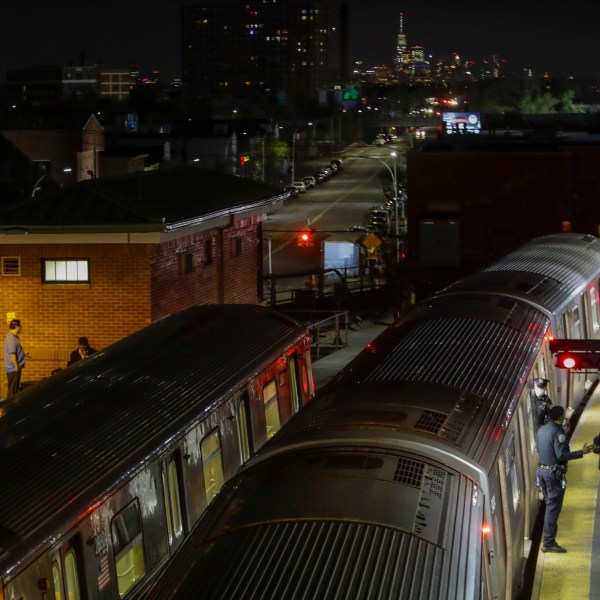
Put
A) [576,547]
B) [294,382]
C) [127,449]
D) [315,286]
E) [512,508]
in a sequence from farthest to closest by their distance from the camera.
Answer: [315,286]
[294,382]
[576,547]
[512,508]
[127,449]

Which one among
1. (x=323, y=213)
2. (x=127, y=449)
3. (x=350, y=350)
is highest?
(x=127, y=449)

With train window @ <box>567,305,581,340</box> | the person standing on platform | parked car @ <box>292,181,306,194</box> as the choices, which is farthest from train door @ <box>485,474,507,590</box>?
parked car @ <box>292,181,306,194</box>

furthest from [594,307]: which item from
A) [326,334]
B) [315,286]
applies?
[315,286]

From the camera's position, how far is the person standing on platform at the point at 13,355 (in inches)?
565

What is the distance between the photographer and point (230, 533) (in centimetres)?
556

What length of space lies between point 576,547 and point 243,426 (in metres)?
3.26

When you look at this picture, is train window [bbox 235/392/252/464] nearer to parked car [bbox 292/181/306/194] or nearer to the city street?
the city street

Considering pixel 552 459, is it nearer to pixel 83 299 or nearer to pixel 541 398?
pixel 541 398

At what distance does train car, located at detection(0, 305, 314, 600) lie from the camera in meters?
6.10

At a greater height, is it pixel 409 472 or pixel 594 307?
pixel 409 472

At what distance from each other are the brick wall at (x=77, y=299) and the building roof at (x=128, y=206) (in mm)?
410

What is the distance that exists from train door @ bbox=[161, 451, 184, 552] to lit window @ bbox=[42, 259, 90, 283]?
25.8 feet

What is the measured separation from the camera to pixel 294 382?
41.8ft

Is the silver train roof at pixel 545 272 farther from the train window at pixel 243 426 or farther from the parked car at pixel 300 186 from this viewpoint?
the parked car at pixel 300 186
